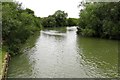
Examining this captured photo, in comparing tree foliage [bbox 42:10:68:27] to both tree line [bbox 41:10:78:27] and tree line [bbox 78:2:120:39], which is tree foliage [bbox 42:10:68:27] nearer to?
tree line [bbox 41:10:78:27]

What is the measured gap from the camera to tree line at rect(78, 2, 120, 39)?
Result: 4506 centimetres

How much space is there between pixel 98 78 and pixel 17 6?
64.5ft

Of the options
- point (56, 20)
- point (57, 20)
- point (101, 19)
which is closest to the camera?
point (101, 19)

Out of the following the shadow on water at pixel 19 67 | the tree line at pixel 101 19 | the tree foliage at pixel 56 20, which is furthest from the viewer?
the tree foliage at pixel 56 20

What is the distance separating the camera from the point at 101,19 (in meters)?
51.2

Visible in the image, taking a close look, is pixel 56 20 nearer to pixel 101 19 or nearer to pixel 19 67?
pixel 101 19

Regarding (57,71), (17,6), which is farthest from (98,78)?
(17,6)

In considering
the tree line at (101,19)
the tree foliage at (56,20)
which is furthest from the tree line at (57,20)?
the tree line at (101,19)

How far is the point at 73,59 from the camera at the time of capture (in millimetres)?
24781

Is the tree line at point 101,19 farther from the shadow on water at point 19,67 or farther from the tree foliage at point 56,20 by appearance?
the tree foliage at point 56,20

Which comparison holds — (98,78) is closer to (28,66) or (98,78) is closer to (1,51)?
(28,66)

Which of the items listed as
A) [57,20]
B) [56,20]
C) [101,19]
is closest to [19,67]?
[101,19]

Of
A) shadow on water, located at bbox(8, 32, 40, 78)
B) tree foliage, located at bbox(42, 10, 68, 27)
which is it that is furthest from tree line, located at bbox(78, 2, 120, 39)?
tree foliage, located at bbox(42, 10, 68, 27)

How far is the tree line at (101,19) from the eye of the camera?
4506 centimetres
